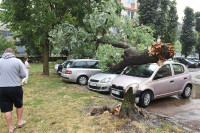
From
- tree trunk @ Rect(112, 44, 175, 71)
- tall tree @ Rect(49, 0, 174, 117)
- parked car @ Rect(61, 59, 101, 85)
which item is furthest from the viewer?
tall tree @ Rect(49, 0, 174, 117)

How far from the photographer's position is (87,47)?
12.4 meters

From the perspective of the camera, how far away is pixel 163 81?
21.5 feet

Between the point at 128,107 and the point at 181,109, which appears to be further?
the point at 181,109

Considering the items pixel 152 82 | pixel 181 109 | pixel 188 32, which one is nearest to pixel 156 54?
pixel 152 82

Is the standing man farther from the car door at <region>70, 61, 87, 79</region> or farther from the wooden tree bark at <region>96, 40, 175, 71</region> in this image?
the car door at <region>70, 61, 87, 79</region>

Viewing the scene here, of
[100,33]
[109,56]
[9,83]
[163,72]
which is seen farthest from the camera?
[100,33]

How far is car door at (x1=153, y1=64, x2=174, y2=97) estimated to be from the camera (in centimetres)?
643

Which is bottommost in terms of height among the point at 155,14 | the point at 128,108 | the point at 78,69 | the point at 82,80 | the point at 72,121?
the point at 72,121

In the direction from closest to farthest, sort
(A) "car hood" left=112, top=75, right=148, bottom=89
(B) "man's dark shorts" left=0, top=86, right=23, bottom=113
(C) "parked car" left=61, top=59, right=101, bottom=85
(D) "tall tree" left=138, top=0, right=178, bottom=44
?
(B) "man's dark shorts" left=0, top=86, right=23, bottom=113, (A) "car hood" left=112, top=75, right=148, bottom=89, (C) "parked car" left=61, top=59, right=101, bottom=85, (D) "tall tree" left=138, top=0, right=178, bottom=44

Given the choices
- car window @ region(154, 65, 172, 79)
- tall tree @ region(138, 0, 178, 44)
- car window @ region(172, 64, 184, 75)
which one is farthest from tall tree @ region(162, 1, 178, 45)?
car window @ region(154, 65, 172, 79)

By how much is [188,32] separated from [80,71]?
28.8 m

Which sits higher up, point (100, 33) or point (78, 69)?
point (100, 33)

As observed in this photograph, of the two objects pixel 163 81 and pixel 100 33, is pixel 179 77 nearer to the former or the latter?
pixel 163 81

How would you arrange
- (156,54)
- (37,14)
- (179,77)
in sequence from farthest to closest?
(37,14)
(179,77)
(156,54)
